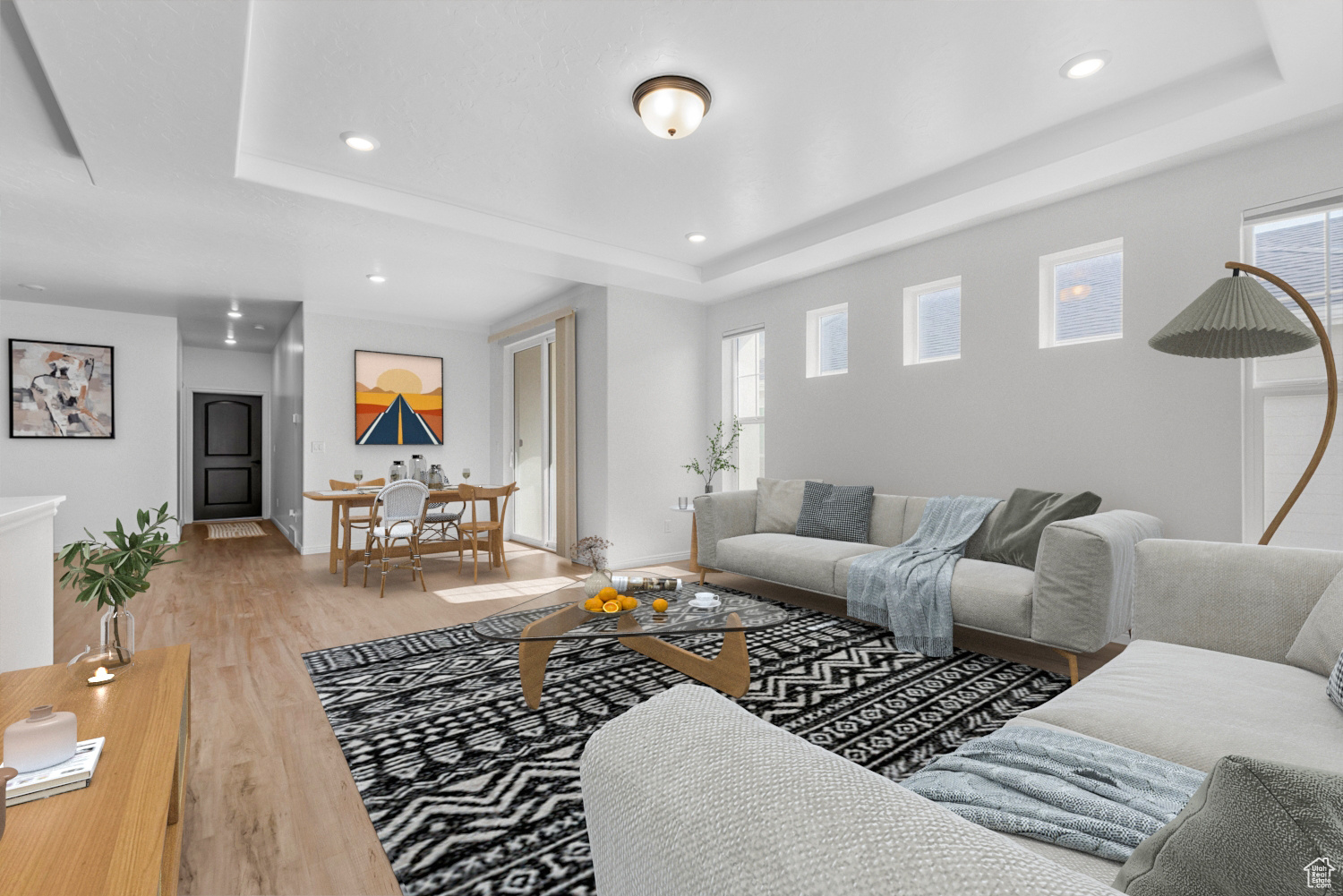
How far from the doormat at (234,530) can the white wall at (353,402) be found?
206 cm

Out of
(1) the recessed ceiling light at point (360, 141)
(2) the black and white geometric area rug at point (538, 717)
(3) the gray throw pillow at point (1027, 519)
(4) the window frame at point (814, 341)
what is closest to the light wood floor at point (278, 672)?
(2) the black and white geometric area rug at point (538, 717)

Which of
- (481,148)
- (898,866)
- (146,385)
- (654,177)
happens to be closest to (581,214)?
(654,177)

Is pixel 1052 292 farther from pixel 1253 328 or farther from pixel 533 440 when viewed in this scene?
pixel 533 440

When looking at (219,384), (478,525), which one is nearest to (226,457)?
(219,384)

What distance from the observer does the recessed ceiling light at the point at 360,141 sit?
3082mm

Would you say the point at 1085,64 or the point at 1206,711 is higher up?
the point at 1085,64

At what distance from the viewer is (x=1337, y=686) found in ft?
4.62

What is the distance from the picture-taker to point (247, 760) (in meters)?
2.13

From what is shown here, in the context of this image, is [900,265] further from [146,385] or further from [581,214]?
[146,385]

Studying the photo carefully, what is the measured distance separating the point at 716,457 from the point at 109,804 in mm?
5005

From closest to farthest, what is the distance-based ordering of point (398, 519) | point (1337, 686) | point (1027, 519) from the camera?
1. point (1337, 686)
2. point (1027, 519)
3. point (398, 519)

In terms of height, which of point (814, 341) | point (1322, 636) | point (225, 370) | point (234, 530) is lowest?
point (234, 530)

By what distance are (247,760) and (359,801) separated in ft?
1.80

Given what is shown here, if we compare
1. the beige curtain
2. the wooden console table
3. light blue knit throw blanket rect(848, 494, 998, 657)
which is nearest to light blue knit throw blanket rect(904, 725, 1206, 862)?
the wooden console table
